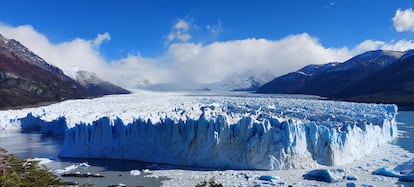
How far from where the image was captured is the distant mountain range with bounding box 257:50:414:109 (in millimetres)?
62000

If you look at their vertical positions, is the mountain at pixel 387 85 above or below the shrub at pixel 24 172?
above

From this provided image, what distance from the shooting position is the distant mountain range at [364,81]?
62.0 meters

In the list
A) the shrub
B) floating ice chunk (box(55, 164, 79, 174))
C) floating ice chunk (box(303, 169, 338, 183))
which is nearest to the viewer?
the shrub

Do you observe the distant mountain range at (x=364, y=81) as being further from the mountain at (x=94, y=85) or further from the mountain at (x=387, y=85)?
the mountain at (x=94, y=85)

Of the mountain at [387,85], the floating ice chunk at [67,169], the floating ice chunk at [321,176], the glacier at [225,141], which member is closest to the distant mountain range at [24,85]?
the glacier at [225,141]

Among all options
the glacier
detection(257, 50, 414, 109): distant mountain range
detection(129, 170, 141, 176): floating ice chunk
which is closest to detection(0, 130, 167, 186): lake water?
detection(129, 170, 141, 176): floating ice chunk

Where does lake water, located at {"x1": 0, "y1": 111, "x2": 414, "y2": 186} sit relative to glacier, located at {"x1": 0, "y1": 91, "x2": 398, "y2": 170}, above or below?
below

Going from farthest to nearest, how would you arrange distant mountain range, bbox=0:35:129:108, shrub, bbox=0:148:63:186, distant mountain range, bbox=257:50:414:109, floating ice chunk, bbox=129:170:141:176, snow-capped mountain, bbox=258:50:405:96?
snow-capped mountain, bbox=258:50:405:96 < distant mountain range, bbox=257:50:414:109 < distant mountain range, bbox=0:35:129:108 < floating ice chunk, bbox=129:170:141:176 < shrub, bbox=0:148:63:186

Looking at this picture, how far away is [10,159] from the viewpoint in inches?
284

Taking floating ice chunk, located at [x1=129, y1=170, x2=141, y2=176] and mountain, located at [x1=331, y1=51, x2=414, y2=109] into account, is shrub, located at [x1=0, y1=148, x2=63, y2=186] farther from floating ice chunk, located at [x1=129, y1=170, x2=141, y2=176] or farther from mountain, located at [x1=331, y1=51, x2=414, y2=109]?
mountain, located at [x1=331, y1=51, x2=414, y2=109]

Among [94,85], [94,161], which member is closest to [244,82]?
[94,85]

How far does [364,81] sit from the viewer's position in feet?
255

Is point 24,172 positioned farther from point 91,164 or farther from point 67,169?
point 91,164

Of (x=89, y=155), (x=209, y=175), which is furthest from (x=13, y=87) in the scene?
(x=209, y=175)
